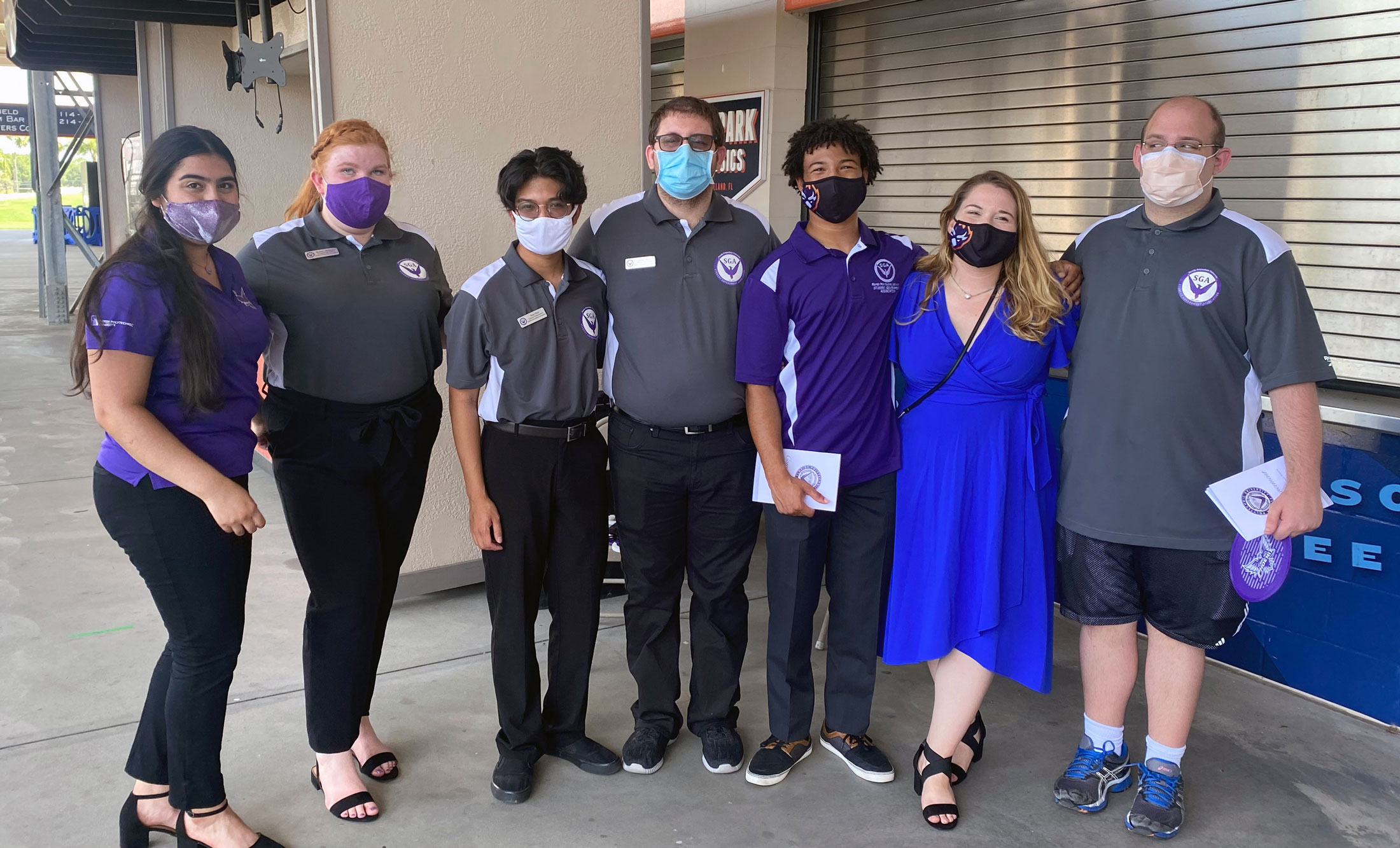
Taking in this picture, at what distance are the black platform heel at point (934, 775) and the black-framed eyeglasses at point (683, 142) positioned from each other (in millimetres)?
1801

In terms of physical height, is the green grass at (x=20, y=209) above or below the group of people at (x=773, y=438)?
above

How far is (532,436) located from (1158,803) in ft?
6.43

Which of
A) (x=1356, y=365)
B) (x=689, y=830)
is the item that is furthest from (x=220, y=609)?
(x=1356, y=365)

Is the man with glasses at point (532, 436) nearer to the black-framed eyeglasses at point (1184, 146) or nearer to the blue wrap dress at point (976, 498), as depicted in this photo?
the blue wrap dress at point (976, 498)

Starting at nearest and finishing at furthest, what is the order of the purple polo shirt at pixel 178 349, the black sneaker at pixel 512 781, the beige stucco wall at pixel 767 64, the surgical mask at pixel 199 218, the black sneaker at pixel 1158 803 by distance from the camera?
1. the purple polo shirt at pixel 178 349
2. the surgical mask at pixel 199 218
3. the black sneaker at pixel 1158 803
4. the black sneaker at pixel 512 781
5. the beige stucco wall at pixel 767 64

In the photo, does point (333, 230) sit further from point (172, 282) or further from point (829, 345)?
point (829, 345)

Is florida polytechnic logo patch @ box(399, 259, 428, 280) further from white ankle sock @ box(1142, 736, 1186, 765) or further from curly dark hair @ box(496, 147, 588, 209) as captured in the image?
white ankle sock @ box(1142, 736, 1186, 765)

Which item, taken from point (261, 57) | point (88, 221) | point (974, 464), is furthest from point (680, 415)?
point (88, 221)

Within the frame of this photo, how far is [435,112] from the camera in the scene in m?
3.96

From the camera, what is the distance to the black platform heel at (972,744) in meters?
2.98

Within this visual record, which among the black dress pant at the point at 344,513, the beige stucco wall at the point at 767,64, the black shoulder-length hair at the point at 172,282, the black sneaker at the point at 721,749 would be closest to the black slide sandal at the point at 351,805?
the black dress pant at the point at 344,513

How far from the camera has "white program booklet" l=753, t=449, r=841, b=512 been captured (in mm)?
2756

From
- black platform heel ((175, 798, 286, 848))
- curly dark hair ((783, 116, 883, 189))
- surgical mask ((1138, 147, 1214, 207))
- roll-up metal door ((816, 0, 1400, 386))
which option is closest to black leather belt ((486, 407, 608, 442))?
curly dark hair ((783, 116, 883, 189))

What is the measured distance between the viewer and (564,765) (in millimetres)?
3057
